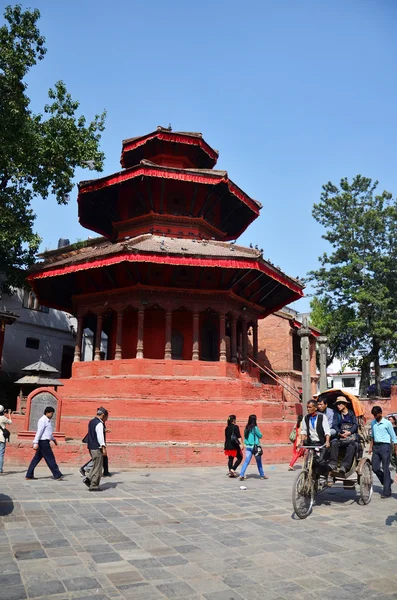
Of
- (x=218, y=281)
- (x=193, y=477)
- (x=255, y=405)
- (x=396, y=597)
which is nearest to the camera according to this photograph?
(x=396, y=597)

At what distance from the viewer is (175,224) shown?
18.7 metres

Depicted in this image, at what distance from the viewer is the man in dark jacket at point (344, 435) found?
7.77 meters

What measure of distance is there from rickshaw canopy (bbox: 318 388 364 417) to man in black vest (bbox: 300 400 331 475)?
103 centimetres

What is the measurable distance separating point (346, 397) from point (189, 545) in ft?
14.8

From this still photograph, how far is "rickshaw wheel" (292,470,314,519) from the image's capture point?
6582 mm

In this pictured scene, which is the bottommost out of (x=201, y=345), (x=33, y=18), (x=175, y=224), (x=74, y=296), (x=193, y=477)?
(x=193, y=477)

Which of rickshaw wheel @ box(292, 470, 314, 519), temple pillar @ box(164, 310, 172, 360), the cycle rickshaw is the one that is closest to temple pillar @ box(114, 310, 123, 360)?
temple pillar @ box(164, 310, 172, 360)

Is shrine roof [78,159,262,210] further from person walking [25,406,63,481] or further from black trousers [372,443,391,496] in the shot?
black trousers [372,443,391,496]

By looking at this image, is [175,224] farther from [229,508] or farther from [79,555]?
[79,555]

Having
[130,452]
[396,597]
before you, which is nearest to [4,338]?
[130,452]

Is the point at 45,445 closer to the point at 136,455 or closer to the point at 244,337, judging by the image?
the point at 136,455

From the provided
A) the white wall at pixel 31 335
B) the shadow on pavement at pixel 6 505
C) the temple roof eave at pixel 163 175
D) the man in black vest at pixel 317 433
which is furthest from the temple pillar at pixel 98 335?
the man in black vest at pixel 317 433

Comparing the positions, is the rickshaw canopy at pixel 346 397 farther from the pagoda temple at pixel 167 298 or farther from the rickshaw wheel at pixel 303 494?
the pagoda temple at pixel 167 298

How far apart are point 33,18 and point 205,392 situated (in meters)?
16.2
